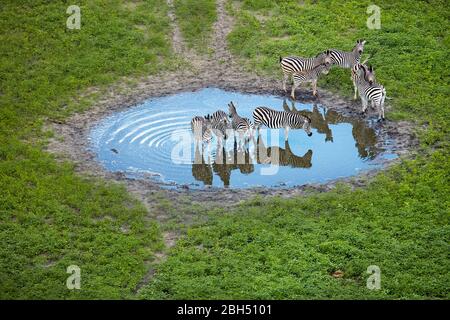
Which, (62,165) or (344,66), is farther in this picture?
(344,66)

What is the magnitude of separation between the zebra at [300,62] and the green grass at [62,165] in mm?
4782

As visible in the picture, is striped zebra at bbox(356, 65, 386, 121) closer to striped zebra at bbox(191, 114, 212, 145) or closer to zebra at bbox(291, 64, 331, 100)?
zebra at bbox(291, 64, 331, 100)

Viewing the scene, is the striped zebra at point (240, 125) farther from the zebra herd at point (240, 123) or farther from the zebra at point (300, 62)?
the zebra at point (300, 62)

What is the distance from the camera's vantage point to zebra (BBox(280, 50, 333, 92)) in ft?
96.7

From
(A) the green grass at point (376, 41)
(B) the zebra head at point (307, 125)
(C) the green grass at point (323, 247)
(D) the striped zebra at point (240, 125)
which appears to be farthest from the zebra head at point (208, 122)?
(A) the green grass at point (376, 41)

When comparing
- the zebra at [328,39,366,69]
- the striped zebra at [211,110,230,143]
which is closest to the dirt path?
the zebra at [328,39,366,69]

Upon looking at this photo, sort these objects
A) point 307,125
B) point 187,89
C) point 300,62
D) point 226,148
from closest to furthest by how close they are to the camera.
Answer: point 226,148 < point 307,125 < point 300,62 < point 187,89

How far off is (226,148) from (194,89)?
461 centimetres

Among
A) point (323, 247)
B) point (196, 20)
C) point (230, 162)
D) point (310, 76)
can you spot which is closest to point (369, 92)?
point (310, 76)

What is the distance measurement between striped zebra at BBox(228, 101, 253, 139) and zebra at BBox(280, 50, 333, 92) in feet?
13.9

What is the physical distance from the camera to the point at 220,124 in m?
25.7

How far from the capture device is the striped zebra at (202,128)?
83.2ft

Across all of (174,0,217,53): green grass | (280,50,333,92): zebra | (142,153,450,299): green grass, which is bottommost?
(142,153,450,299): green grass

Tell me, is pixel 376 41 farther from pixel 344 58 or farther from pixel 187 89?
pixel 187 89
